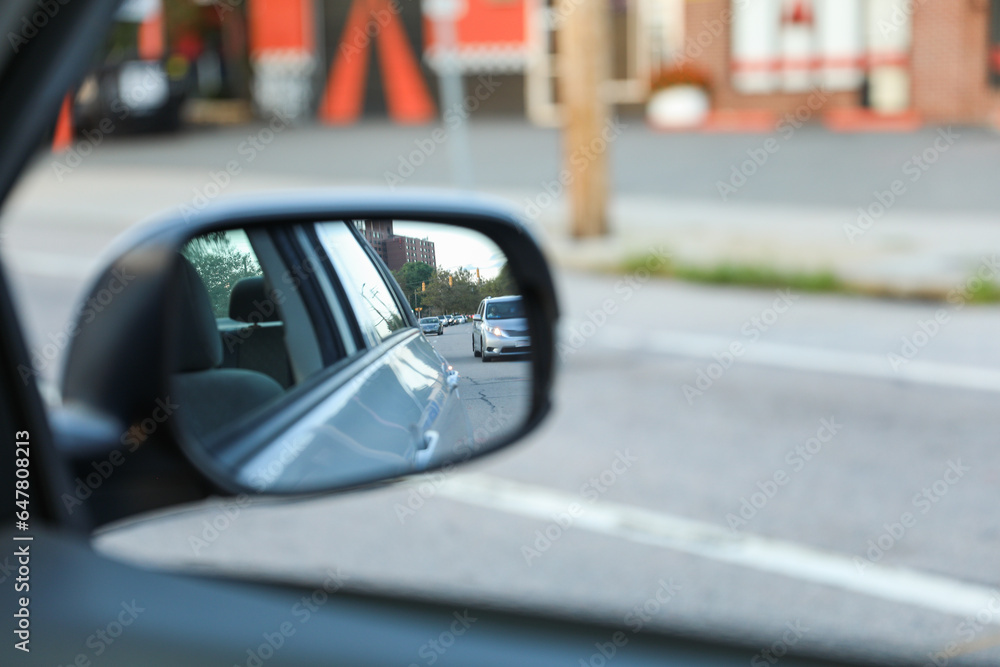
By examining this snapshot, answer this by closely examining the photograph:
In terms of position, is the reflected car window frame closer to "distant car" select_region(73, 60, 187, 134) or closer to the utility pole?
the utility pole

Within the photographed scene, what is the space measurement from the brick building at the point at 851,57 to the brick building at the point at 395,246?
19.5 meters

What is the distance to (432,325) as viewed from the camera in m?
1.15

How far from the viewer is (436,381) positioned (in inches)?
45.7

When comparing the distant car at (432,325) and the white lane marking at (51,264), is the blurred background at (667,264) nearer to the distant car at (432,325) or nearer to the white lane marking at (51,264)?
the white lane marking at (51,264)

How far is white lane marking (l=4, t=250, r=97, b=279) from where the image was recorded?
1058 centimetres

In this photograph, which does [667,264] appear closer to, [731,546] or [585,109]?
[585,109]

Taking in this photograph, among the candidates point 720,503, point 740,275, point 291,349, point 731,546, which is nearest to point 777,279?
point 740,275

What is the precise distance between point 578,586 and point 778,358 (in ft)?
12.0

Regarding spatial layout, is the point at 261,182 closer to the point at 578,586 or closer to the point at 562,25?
the point at 562,25

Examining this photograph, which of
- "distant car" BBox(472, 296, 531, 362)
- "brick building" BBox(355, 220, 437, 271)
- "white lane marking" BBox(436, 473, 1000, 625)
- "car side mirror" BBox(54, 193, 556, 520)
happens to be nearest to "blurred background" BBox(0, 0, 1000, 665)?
"white lane marking" BBox(436, 473, 1000, 625)

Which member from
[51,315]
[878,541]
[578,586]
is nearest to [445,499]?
[578,586]

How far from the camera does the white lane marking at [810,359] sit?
648cm

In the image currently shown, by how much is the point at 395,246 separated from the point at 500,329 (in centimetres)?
15

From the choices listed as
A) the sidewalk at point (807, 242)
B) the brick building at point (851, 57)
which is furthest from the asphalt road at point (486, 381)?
the brick building at point (851, 57)
